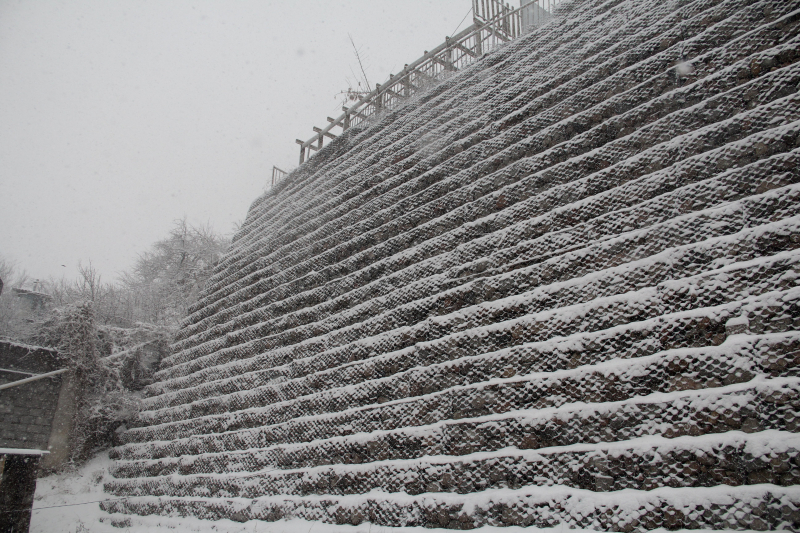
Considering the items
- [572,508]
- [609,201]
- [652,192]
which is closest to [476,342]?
[572,508]

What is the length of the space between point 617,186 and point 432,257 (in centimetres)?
151

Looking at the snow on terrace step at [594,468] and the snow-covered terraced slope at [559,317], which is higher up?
the snow-covered terraced slope at [559,317]

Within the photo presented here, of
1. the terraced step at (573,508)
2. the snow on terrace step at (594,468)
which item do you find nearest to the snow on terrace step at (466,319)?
the snow on terrace step at (594,468)

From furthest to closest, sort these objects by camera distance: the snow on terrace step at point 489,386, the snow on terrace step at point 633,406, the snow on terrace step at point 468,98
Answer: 1. the snow on terrace step at point 468,98
2. the snow on terrace step at point 489,386
3. the snow on terrace step at point 633,406

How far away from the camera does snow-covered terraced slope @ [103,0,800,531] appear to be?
1.84m

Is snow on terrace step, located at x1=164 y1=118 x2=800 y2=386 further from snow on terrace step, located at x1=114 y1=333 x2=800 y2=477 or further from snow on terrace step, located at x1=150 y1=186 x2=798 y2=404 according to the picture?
snow on terrace step, located at x1=114 y1=333 x2=800 y2=477

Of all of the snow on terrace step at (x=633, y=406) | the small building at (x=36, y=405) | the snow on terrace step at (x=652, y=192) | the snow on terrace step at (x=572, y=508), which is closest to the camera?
the snow on terrace step at (x=572, y=508)

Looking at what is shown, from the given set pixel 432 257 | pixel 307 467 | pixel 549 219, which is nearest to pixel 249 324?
pixel 307 467

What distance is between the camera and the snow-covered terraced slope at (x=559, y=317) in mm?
1841

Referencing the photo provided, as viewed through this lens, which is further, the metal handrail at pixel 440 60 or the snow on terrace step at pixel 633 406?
the metal handrail at pixel 440 60

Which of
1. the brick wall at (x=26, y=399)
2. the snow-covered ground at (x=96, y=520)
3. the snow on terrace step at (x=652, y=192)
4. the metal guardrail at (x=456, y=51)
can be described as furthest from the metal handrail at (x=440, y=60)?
the brick wall at (x=26, y=399)

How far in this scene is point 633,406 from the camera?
1994 mm

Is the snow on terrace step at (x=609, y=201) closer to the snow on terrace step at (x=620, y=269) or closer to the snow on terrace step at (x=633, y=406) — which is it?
the snow on terrace step at (x=620, y=269)

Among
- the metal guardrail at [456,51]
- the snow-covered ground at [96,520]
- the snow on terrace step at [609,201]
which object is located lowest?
the snow-covered ground at [96,520]
